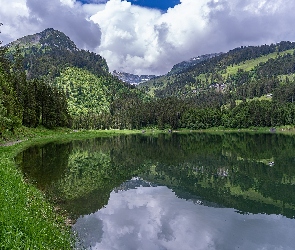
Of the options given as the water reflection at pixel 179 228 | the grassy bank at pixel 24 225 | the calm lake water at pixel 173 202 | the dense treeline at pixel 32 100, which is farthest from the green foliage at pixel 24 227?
the dense treeline at pixel 32 100

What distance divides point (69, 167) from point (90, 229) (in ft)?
103

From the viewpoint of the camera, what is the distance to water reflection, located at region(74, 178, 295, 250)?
24.0 m

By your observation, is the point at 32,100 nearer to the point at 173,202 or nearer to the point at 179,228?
the point at 173,202

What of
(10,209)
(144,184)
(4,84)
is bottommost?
(144,184)

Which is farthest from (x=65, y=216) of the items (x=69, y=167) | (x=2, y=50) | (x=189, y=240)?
(x=2, y=50)

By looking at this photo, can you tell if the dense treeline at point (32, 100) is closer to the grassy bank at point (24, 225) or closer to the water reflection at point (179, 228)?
the water reflection at point (179, 228)

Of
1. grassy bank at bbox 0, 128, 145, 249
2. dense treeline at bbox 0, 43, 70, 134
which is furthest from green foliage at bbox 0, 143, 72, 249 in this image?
dense treeline at bbox 0, 43, 70, 134

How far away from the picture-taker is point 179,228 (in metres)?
27.6

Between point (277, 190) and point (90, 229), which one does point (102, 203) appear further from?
point (277, 190)

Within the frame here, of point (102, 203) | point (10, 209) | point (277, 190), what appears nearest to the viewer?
point (10, 209)

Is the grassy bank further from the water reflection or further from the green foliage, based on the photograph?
the water reflection

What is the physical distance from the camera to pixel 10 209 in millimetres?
19016

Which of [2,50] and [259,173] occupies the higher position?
[2,50]

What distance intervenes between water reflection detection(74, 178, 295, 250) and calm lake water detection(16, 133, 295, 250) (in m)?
0.07
